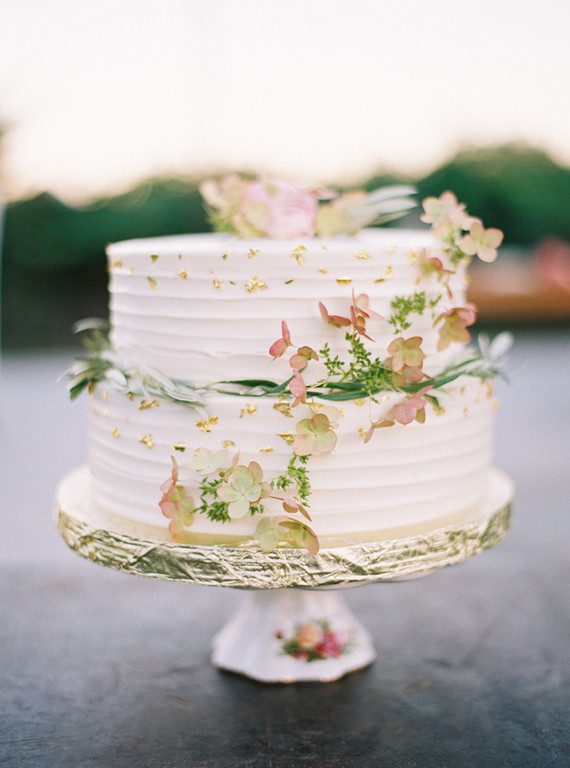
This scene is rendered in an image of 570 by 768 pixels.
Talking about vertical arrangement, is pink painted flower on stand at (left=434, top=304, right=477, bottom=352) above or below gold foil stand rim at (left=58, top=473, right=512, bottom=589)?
above

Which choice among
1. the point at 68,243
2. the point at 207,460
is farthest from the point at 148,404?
the point at 68,243

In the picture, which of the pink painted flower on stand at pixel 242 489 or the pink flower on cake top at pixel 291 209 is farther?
the pink flower on cake top at pixel 291 209

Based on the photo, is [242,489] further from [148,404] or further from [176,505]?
[148,404]

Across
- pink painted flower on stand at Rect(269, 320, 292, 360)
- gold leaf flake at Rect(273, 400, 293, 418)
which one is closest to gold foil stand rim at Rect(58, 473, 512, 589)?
gold leaf flake at Rect(273, 400, 293, 418)

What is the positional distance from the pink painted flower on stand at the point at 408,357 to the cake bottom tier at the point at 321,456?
6cm

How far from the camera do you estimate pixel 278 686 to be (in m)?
1.99

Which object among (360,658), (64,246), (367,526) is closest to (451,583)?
(360,658)

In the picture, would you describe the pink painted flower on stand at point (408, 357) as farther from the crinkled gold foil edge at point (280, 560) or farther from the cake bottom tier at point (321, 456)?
the crinkled gold foil edge at point (280, 560)

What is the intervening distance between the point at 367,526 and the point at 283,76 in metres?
6.53

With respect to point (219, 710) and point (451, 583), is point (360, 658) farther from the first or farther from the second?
point (451, 583)

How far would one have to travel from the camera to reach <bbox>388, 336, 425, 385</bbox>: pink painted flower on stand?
1479 millimetres

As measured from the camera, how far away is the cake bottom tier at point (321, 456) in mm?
1506

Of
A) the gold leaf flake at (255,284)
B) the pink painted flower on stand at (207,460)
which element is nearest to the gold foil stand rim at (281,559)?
the pink painted flower on stand at (207,460)

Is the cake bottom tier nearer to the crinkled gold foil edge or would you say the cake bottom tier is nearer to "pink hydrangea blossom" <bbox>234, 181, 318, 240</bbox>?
the crinkled gold foil edge
